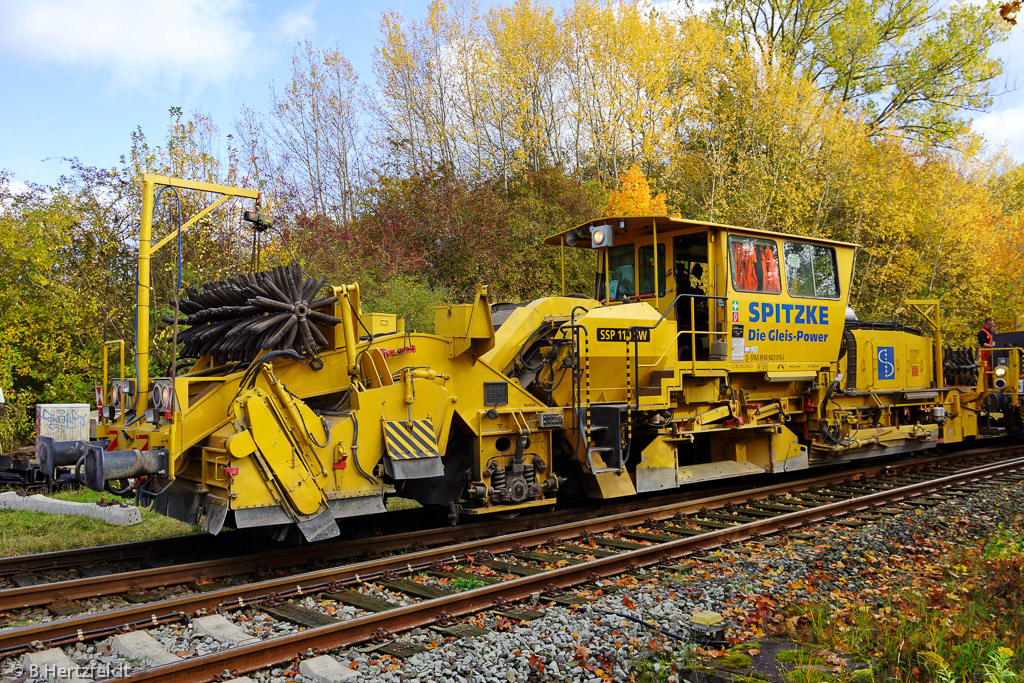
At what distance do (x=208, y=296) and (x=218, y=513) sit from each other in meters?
2.01

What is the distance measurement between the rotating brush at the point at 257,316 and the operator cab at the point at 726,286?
3976mm

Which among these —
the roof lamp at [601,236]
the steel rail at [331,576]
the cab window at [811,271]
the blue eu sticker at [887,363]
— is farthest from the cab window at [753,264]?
the blue eu sticker at [887,363]

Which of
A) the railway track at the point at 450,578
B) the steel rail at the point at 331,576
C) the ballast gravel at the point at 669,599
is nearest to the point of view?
the ballast gravel at the point at 669,599

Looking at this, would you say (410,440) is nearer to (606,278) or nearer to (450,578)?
Result: (450,578)

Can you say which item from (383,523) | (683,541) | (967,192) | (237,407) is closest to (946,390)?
(683,541)

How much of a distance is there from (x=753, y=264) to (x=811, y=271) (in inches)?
53.2

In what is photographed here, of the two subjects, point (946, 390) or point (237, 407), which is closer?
point (237, 407)

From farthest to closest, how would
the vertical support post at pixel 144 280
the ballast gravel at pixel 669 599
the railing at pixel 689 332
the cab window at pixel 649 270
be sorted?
the cab window at pixel 649 270 → the railing at pixel 689 332 → the vertical support post at pixel 144 280 → the ballast gravel at pixel 669 599

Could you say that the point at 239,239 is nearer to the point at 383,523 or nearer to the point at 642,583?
the point at 383,523

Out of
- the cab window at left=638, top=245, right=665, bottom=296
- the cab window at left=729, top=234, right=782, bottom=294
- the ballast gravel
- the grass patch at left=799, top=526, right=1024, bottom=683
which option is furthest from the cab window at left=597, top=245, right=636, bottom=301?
the grass patch at left=799, top=526, right=1024, bottom=683

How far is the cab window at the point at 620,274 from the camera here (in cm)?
1017

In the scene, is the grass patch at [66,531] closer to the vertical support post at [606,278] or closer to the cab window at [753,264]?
the vertical support post at [606,278]

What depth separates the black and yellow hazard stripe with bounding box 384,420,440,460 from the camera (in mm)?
6426

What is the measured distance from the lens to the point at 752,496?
9.73 m
